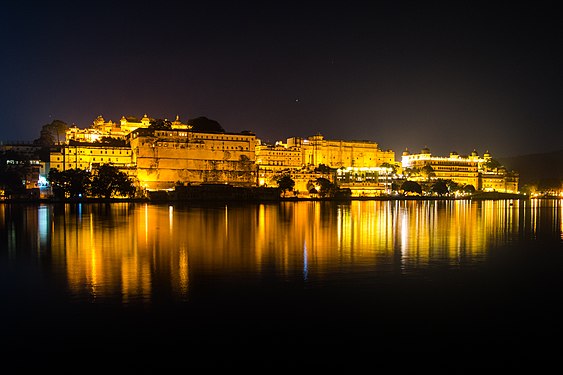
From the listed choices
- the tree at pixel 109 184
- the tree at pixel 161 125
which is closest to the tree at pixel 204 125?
the tree at pixel 161 125

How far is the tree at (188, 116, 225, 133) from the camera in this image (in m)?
72.9

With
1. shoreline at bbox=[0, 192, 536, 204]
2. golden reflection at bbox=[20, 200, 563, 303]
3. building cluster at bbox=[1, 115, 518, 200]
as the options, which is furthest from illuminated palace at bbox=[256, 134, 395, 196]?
golden reflection at bbox=[20, 200, 563, 303]

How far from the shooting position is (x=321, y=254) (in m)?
14.3

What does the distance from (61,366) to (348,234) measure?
15.1 m

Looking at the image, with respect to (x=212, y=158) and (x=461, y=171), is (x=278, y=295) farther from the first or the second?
A: (x=461, y=171)

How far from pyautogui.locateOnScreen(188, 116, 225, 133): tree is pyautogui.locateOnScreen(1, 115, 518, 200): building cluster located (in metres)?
1.03

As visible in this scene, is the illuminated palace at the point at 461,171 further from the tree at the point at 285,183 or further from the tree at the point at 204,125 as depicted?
the tree at the point at 204,125

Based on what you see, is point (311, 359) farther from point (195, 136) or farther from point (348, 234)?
point (195, 136)

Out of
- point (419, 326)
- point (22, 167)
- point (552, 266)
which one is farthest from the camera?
point (22, 167)

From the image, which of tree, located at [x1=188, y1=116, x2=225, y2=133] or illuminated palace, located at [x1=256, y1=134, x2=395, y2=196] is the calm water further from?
tree, located at [x1=188, y1=116, x2=225, y2=133]

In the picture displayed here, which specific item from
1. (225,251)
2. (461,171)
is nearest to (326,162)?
(461,171)

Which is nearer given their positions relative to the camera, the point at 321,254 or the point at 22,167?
the point at 321,254

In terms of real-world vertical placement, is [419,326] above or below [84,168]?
below

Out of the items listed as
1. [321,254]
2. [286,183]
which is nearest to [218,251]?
[321,254]
